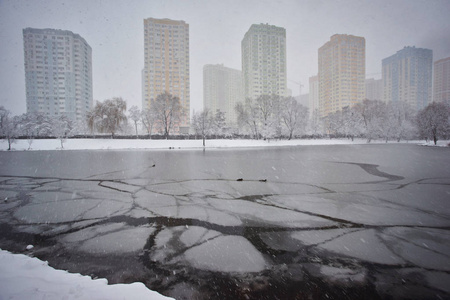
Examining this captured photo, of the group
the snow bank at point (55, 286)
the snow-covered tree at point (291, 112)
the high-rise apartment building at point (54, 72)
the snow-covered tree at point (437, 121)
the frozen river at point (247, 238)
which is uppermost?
the high-rise apartment building at point (54, 72)

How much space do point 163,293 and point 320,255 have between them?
2230 mm

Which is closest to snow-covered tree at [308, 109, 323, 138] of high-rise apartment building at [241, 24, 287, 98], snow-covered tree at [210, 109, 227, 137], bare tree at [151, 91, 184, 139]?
snow-covered tree at [210, 109, 227, 137]

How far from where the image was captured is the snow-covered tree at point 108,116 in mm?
44562

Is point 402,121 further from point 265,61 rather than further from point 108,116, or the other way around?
point 265,61

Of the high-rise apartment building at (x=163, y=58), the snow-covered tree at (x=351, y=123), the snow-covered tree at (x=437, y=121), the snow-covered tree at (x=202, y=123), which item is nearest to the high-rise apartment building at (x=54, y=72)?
the high-rise apartment building at (x=163, y=58)

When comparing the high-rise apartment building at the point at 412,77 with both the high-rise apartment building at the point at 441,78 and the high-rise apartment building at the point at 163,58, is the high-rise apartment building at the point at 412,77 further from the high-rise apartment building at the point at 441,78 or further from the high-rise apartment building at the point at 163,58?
the high-rise apartment building at the point at 163,58

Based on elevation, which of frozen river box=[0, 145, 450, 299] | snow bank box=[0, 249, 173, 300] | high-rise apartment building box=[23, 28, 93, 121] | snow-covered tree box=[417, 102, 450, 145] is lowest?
frozen river box=[0, 145, 450, 299]

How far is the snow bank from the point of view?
2.18 m

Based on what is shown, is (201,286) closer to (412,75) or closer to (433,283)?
(433,283)

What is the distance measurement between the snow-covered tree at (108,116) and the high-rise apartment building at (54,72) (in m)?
83.8

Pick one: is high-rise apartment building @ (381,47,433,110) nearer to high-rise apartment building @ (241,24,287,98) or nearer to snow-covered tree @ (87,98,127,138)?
high-rise apartment building @ (241,24,287,98)

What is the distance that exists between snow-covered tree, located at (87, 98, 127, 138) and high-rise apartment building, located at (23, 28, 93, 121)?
83.8 m

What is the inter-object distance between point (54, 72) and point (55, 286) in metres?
154

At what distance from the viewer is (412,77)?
152 meters
